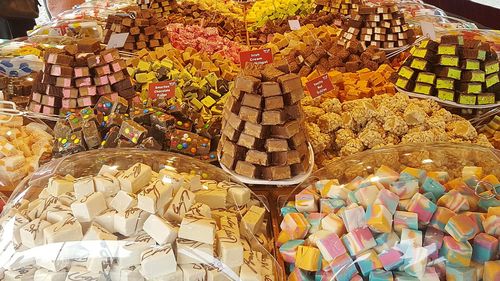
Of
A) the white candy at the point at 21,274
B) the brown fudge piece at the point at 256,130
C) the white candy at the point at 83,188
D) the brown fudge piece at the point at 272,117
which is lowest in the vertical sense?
the white candy at the point at 21,274

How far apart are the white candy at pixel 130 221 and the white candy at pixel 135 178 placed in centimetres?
10

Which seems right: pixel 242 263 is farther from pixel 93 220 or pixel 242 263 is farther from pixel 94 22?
pixel 94 22

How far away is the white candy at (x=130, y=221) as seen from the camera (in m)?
1.26

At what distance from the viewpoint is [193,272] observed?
1216 mm

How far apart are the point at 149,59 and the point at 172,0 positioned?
5.95 feet

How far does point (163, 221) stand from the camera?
125 cm

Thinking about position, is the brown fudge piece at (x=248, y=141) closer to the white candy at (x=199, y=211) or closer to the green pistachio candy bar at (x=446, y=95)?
the white candy at (x=199, y=211)

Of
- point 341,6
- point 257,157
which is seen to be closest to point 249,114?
point 257,157

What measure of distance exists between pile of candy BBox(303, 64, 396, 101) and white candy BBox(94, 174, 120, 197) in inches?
57.1

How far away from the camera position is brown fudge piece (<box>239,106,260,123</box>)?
1.83 metres

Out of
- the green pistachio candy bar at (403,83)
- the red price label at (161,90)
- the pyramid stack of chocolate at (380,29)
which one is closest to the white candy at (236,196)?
the red price label at (161,90)

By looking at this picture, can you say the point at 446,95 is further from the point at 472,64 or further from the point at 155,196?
the point at 155,196

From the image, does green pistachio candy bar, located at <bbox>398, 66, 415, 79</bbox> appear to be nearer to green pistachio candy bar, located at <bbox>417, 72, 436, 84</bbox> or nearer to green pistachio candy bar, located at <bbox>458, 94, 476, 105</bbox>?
green pistachio candy bar, located at <bbox>417, 72, 436, 84</bbox>

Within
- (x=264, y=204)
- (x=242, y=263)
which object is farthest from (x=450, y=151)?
(x=242, y=263)
